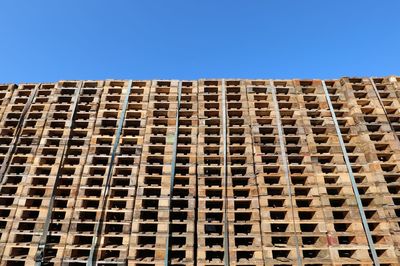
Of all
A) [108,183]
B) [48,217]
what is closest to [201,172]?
[108,183]

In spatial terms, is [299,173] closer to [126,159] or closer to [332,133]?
[332,133]

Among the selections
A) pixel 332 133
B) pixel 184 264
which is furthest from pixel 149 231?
pixel 332 133

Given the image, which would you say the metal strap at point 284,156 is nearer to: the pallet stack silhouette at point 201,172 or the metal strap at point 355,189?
the pallet stack silhouette at point 201,172

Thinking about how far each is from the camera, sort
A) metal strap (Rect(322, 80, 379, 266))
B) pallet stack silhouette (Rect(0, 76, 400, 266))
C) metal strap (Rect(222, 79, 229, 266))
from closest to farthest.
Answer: metal strap (Rect(222, 79, 229, 266)), metal strap (Rect(322, 80, 379, 266)), pallet stack silhouette (Rect(0, 76, 400, 266))

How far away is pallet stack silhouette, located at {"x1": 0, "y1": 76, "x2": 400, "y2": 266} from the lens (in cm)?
1098

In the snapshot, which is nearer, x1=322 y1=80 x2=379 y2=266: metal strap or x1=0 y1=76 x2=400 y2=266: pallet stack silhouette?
x1=322 y1=80 x2=379 y2=266: metal strap

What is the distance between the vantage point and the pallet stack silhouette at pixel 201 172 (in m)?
11.0

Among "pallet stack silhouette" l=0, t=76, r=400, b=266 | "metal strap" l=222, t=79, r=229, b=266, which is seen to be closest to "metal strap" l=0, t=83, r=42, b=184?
"pallet stack silhouette" l=0, t=76, r=400, b=266

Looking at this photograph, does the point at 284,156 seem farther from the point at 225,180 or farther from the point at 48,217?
the point at 48,217

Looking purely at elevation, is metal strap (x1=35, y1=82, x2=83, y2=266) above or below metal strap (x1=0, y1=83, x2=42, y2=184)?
below

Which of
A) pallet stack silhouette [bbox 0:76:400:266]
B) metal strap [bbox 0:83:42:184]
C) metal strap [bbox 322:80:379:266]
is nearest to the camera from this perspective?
metal strap [bbox 322:80:379:266]

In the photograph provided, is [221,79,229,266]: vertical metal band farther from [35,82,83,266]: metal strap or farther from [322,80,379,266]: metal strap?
[35,82,83,266]: metal strap

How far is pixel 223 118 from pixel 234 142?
3.59ft

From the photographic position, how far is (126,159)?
13062mm
